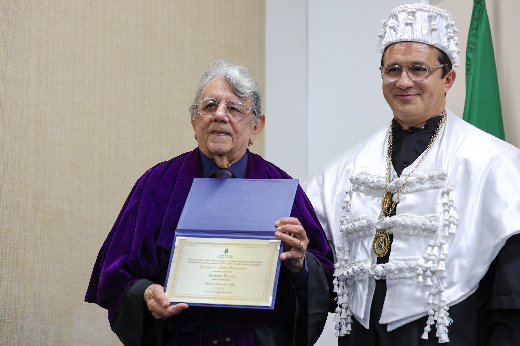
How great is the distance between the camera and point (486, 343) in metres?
2.22

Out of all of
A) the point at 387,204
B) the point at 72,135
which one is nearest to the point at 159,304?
the point at 387,204

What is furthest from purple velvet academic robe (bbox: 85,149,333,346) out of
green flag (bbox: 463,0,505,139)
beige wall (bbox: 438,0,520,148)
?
beige wall (bbox: 438,0,520,148)

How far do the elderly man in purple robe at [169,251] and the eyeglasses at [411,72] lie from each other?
594 mm

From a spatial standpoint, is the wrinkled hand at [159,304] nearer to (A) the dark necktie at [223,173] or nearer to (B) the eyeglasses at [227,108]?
(A) the dark necktie at [223,173]

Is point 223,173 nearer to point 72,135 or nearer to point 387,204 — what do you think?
point 387,204

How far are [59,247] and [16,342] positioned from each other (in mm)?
567

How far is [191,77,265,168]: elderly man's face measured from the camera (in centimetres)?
236

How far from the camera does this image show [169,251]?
223 cm

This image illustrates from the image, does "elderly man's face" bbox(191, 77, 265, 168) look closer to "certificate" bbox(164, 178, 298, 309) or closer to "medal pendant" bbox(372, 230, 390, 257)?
"certificate" bbox(164, 178, 298, 309)

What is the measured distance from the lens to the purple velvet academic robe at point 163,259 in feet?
7.15

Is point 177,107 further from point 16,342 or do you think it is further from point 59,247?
point 16,342

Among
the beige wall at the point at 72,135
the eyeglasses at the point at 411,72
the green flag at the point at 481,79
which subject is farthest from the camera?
the green flag at the point at 481,79

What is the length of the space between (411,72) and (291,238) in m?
0.98

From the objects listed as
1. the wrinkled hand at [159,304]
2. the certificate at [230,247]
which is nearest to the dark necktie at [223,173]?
the certificate at [230,247]
